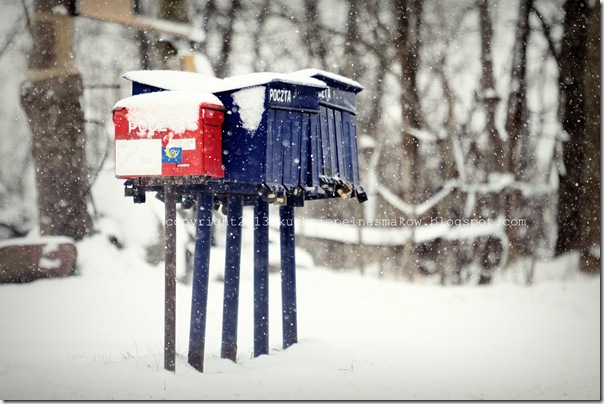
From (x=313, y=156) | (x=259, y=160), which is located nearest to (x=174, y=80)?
(x=259, y=160)

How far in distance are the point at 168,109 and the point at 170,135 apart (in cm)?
19

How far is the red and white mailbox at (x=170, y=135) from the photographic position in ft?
18.5

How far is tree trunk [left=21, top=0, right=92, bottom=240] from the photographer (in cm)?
1156

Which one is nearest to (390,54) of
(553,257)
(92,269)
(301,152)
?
(553,257)

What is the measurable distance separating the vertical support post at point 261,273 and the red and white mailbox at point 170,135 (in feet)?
2.38

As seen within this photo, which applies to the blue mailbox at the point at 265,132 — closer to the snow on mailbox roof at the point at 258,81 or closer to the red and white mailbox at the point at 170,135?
the snow on mailbox roof at the point at 258,81

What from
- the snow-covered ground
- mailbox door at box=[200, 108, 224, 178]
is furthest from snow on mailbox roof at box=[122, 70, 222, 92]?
the snow-covered ground

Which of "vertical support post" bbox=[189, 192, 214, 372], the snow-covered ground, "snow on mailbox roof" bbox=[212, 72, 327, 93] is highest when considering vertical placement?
"snow on mailbox roof" bbox=[212, 72, 327, 93]

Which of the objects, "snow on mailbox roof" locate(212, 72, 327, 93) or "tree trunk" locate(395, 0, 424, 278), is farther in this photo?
"tree trunk" locate(395, 0, 424, 278)

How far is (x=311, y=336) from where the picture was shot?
9.55m

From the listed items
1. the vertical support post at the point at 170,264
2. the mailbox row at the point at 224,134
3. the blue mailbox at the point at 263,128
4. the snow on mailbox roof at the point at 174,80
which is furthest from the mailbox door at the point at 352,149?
the vertical support post at the point at 170,264

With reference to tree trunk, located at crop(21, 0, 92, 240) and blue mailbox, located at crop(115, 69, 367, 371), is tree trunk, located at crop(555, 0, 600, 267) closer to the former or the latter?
blue mailbox, located at crop(115, 69, 367, 371)

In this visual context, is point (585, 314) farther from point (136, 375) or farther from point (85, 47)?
point (85, 47)

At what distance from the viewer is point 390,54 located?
45.1ft
